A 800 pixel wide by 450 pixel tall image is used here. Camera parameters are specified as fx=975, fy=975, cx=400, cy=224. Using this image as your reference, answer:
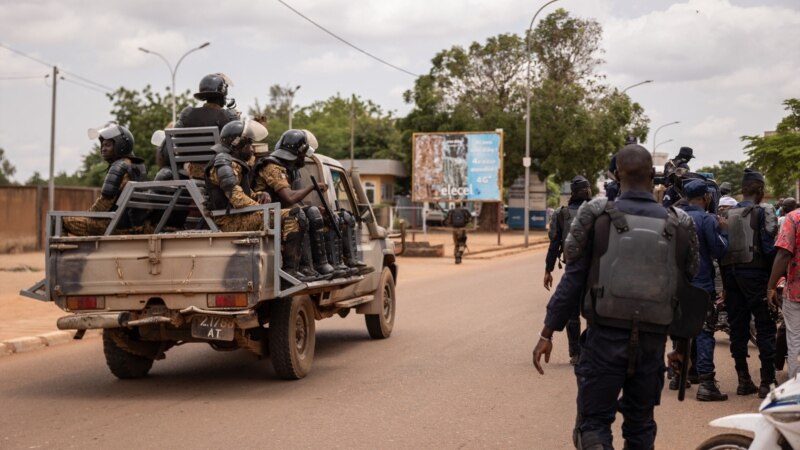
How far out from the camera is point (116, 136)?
9.22 m

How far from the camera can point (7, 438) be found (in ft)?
22.5

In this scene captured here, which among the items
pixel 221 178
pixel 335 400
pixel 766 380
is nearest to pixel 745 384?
pixel 766 380

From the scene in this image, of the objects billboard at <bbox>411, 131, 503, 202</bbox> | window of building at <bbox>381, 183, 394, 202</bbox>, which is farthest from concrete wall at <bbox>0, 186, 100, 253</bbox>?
window of building at <bbox>381, 183, 394, 202</bbox>

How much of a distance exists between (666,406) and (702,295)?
338cm

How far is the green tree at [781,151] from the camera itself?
24.8 metres

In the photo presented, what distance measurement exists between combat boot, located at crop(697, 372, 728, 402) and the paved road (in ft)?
0.40

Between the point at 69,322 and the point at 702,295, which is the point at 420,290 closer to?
the point at 69,322

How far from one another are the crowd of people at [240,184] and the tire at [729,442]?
15.5ft

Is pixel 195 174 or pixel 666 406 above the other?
pixel 195 174

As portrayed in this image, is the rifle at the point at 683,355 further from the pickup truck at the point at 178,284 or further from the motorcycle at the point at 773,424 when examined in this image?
the pickup truck at the point at 178,284

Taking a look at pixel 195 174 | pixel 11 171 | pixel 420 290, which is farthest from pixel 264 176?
pixel 11 171

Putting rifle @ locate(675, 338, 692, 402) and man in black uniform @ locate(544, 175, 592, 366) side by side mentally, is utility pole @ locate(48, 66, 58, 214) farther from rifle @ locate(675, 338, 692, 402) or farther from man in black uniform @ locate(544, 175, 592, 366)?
rifle @ locate(675, 338, 692, 402)

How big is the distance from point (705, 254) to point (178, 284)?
446 cm

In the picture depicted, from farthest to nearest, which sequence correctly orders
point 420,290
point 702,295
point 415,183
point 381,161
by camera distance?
point 381,161 < point 415,183 < point 420,290 < point 702,295
